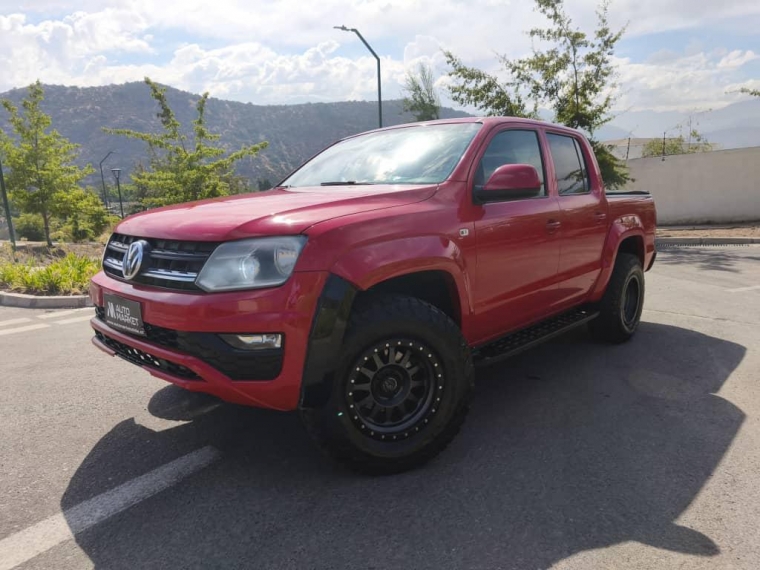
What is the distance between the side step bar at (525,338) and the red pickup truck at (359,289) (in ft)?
0.05

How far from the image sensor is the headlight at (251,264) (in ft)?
7.63

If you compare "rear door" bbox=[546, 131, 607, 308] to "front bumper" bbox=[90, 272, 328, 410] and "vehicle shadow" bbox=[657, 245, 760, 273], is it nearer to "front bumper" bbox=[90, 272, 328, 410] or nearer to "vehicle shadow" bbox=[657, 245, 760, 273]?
"front bumper" bbox=[90, 272, 328, 410]

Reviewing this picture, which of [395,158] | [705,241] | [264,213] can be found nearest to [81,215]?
[705,241]

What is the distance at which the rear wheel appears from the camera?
4.69 m

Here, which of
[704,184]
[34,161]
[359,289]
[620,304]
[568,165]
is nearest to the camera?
[359,289]

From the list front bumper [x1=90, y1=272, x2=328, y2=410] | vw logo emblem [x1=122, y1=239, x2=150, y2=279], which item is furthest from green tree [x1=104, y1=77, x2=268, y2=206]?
front bumper [x1=90, y1=272, x2=328, y2=410]

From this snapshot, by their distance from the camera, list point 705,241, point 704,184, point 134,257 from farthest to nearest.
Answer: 1. point 704,184
2. point 705,241
3. point 134,257

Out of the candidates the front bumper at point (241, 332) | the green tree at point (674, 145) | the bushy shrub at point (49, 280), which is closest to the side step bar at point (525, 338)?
the front bumper at point (241, 332)

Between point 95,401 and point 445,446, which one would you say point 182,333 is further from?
point 95,401

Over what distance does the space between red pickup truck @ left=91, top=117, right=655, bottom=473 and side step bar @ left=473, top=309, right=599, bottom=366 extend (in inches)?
0.6

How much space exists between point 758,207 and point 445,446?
19.7 m

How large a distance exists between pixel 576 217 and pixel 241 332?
8.90 feet

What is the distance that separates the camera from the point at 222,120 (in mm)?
183125

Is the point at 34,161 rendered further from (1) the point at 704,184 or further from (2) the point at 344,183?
(1) the point at 704,184
